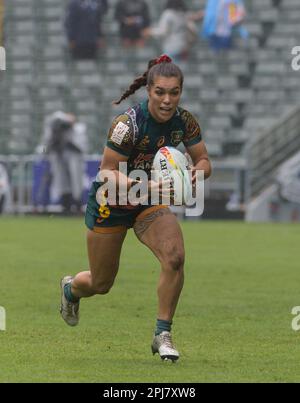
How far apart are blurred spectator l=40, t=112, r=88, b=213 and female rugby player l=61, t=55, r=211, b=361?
1891cm

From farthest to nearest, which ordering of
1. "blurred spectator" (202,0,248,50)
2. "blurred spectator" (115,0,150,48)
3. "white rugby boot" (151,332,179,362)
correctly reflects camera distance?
"blurred spectator" (115,0,150,48), "blurred spectator" (202,0,248,50), "white rugby boot" (151,332,179,362)

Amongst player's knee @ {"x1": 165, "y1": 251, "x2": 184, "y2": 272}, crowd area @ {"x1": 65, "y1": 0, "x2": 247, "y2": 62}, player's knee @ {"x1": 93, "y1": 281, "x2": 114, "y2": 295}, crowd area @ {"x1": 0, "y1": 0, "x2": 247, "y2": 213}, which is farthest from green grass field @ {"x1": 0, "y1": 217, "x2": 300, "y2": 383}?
crowd area @ {"x1": 65, "y1": 0, "x2": 247, "y2": 62}

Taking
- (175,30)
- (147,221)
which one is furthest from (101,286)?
(175,30)

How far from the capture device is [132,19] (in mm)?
31656

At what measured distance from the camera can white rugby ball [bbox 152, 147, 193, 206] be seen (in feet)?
27.9

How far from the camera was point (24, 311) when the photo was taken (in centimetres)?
1191

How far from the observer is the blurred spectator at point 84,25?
30875mm

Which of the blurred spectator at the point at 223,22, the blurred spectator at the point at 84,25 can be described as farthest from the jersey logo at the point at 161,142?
the blurred spectator at the point at 84,25

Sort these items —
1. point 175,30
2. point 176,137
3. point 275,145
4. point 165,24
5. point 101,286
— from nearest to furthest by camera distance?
point 176,137 < point 101,286 < point 275,145 < point 165,24 < point 175,30

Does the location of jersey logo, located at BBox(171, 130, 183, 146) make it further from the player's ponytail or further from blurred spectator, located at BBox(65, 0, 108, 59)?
blurred spectator, located at BBox(65, 0, 108, 59)

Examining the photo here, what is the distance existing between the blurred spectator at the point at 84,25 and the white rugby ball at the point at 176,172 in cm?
2247

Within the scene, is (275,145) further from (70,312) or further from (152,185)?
(152,185)

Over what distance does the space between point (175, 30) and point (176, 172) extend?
2272cm

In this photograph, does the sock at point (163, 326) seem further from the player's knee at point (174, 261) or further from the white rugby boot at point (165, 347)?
the player's knee at point (174, 261)
